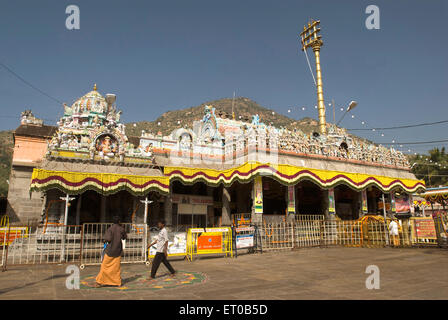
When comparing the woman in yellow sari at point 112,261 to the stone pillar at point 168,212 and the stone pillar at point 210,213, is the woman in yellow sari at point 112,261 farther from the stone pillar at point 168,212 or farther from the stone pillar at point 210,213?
the stone pillar at point 210,213

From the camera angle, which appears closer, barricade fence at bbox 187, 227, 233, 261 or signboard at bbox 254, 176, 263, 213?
barricade fence at bbox 187, 227, 233, 261

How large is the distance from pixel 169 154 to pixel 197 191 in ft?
14.1

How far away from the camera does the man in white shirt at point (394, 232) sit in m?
17.7

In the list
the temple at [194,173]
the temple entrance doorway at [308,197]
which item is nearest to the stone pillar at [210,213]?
the temple at [194,173]

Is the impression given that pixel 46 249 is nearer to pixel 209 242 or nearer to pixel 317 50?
pixel 209 242

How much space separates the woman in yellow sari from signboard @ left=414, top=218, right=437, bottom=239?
16.3 m

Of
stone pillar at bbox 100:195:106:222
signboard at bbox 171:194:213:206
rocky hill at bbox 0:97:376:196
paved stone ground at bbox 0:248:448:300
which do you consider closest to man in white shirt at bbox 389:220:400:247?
paved stone ground at bbox 0:248:448:300

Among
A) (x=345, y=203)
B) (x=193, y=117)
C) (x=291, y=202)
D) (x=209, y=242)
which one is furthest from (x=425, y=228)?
(x=193, y=117)

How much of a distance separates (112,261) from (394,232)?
51.3ft

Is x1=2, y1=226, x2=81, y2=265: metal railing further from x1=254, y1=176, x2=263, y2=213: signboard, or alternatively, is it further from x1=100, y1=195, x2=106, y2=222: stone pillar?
x1=254, y1=176, x2=263, y2=213: signboard

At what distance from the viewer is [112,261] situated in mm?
8234

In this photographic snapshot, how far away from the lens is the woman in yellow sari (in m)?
8.12
